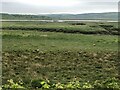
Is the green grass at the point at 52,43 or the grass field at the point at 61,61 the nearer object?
the grass field at the point at 61,61

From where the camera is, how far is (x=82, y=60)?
124 feet

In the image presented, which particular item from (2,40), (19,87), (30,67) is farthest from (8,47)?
(19,87)

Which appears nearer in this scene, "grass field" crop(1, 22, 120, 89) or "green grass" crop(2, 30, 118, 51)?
"grass field" crop(1, 22, 120, 89)

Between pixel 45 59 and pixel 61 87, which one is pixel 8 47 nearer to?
pixel 45 59

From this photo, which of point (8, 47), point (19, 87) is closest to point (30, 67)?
point (19, 87)

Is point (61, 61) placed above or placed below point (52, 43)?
below

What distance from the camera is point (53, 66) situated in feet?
112

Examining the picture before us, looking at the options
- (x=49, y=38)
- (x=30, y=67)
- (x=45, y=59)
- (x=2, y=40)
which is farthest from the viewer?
(x=49, y=38)

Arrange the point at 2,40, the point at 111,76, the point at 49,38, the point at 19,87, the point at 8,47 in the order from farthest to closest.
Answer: the point at 49,38 < the point at 2,40 < the point at 8,47 < the point at 111,76 < the point at 19,87

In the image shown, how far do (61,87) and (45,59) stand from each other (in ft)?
37.5

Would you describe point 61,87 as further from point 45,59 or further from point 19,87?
point 45,59

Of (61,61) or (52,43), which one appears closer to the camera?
Answer: (61,61)

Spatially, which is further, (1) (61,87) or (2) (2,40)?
(2) (2,40)

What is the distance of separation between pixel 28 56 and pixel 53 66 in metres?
5.24
